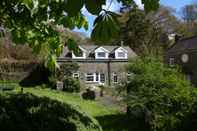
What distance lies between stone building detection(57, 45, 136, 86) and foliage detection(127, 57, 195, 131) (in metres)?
34.3

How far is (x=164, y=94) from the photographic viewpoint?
18797 millimetres

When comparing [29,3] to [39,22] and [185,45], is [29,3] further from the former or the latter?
[185,45]

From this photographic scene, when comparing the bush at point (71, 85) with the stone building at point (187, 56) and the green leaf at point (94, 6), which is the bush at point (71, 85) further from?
the green leaf at point (94, 6)

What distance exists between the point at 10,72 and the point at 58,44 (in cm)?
4994

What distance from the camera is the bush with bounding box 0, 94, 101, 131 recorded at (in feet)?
21.4

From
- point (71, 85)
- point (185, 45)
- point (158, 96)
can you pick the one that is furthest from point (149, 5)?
point (185, 45)

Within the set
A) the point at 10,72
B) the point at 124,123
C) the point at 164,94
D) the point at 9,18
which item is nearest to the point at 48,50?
the point at 9,18

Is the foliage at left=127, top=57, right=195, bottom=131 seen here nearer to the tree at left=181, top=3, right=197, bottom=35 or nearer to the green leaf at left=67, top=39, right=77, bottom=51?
the green leaf at left=67, top=39, right=77, bottom=51

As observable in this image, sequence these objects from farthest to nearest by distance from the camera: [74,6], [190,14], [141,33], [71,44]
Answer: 1. [190,14]
2. [141,33]
3. [71,44]
4. [74,6]

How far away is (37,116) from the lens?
681 cm

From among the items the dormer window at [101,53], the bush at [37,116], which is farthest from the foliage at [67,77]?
the bush at [37,116]

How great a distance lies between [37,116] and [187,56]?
5144 centimetres

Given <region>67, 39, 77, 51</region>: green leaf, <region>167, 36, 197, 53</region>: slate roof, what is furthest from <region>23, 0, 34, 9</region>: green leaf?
<region>167, 36, 197, 53</region>: slate roof

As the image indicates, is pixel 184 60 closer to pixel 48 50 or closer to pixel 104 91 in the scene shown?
pixel 104 91
